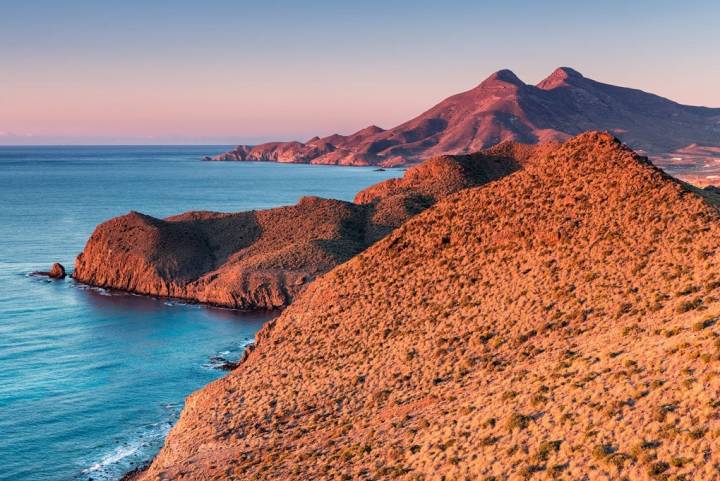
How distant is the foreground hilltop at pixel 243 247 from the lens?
8712cm

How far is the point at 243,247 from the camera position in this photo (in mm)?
98375

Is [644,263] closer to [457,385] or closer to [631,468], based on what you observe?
[457,385]

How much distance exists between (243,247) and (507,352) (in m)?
67.0

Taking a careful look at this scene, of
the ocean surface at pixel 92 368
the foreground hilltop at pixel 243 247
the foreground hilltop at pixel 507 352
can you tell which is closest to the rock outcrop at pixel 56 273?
the foreground hilltop at pixel 243 247

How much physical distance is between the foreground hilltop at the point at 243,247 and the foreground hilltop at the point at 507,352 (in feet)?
108

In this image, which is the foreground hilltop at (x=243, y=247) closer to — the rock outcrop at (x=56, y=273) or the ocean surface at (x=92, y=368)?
the rock outcrop at (x=56, y=273)

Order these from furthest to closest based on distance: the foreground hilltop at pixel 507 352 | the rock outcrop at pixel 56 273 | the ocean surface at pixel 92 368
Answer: the rock outcrop at pixel 56 273 → the ocean surface at pixel 92 368 → the foreground hilltop at pixel 507 352

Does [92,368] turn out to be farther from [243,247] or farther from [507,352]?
[243,247]

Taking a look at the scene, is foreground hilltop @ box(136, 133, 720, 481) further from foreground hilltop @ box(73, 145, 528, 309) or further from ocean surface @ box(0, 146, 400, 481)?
foreground hilltop @ box(73, 145, 528, 309)

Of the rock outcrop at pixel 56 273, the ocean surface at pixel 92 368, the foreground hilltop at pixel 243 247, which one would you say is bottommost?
the ocean surface at pixel 92 368

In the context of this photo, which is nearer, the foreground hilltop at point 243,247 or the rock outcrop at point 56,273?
the foreground hilltop at point 243,247

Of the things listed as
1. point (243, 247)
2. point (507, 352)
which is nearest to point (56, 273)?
point (243, 247)

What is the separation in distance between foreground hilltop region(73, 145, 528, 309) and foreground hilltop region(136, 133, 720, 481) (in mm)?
32877

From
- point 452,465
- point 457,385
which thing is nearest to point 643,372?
point 452,465
